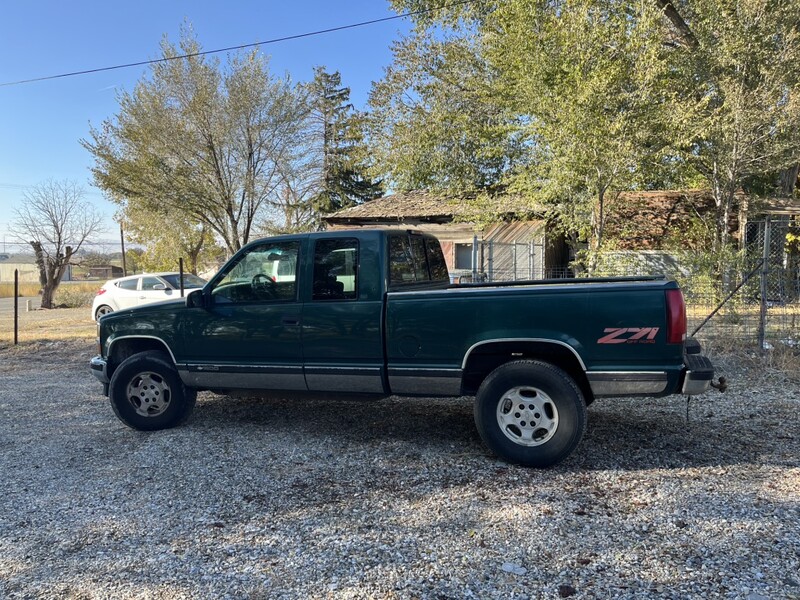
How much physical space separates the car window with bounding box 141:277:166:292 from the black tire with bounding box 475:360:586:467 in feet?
42.7

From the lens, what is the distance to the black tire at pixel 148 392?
17.6ft

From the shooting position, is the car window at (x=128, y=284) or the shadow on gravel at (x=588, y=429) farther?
the car window at (x=128, y=284)

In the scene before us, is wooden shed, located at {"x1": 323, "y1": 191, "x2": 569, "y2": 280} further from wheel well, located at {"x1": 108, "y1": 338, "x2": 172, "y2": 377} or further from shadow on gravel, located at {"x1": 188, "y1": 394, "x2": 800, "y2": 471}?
wheel well, located at {"x1": 108, "y1": 338, "x2": 172, "y2": 377}

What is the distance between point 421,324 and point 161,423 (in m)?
2.86

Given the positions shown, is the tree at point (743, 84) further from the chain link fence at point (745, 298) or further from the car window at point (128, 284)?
the car window at point (128, 284)

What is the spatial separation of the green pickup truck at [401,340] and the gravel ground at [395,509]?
0.45 m

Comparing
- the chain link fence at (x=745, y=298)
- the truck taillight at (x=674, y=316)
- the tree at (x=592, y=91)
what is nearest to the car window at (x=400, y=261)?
the truck taillight at (x=674, y=316)

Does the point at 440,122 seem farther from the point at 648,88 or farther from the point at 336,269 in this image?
the point at 336,269

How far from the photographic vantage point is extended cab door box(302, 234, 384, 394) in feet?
15.2

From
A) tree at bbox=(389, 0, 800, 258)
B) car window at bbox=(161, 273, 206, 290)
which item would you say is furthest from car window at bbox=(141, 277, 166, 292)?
tree at bbox=(389, 0, 800, 258)

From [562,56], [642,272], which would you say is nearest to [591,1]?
Answer: [562,56]

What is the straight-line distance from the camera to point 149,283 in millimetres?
15172

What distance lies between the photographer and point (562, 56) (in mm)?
10625

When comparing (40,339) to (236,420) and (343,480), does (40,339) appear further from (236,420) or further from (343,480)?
(343,480)
